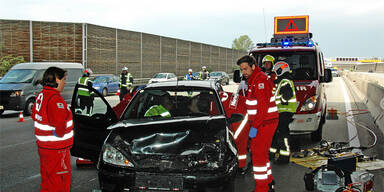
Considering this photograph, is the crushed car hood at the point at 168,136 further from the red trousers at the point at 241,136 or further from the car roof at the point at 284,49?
the car roof at the point at 284,49

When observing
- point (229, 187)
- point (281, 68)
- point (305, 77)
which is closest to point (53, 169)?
point (229, 187)

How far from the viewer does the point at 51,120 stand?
12.8ft

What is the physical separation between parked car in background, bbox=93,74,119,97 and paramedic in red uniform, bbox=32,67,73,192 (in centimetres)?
2103

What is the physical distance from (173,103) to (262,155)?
4.98 feet

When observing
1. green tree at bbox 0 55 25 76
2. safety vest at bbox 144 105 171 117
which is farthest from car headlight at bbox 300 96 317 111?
green tree at bbox 0 55 25 76

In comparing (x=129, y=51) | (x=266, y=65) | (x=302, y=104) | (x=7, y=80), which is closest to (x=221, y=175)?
(x=266, y=65)

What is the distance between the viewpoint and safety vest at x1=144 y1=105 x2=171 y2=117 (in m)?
5.36

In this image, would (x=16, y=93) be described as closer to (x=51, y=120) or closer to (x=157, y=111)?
(x=157, y=111)

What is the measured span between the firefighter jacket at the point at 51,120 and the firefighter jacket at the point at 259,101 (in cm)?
225

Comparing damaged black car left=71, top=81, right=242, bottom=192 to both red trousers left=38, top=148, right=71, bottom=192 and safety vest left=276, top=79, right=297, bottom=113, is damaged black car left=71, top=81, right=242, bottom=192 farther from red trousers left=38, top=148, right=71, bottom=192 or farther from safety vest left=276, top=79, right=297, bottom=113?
safety vest left=276, top=79, right=297, bottom=113

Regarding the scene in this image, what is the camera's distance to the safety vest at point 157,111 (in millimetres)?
5360

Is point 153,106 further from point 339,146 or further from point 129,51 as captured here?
point 129,51

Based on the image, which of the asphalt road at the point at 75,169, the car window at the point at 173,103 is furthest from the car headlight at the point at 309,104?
the car window at the point at 173,103

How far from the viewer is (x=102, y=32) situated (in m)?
32.7
